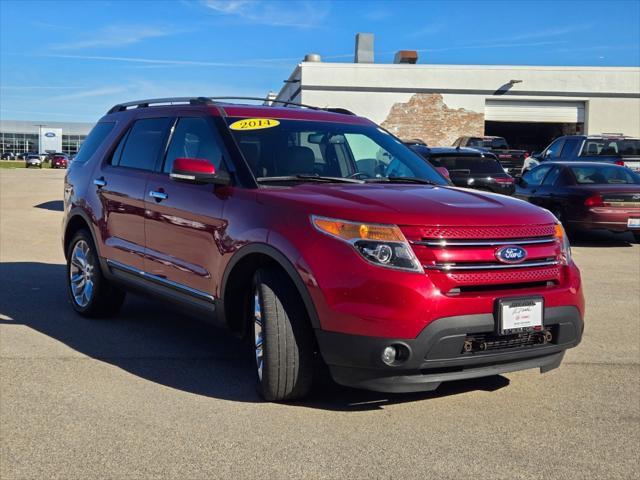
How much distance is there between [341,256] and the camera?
385 cm

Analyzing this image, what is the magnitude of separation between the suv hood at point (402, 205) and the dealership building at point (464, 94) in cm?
2850

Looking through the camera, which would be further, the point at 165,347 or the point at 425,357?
the point at 165,347

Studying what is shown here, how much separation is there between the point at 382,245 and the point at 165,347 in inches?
102

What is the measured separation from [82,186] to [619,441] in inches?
Answer: 194

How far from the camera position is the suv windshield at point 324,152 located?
492 cm

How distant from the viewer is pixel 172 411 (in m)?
4.22

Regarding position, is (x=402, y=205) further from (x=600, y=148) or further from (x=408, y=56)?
(x=408, y=56)

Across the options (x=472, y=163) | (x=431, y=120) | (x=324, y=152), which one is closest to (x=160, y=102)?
(x=324, y=152)

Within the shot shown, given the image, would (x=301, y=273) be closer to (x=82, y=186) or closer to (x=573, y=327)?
(x=573, y=327)

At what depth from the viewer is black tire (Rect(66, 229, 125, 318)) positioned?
6348 millimetres

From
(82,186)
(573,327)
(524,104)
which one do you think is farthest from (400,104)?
(573,327)

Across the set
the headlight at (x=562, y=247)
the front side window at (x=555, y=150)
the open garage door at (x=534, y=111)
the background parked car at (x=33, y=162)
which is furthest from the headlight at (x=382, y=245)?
the background parked car at (x=33, y=162)

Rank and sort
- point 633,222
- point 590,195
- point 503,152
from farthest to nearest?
point 503,152
point 590,195
point 633,222

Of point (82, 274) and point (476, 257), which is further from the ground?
point (476, 257)
